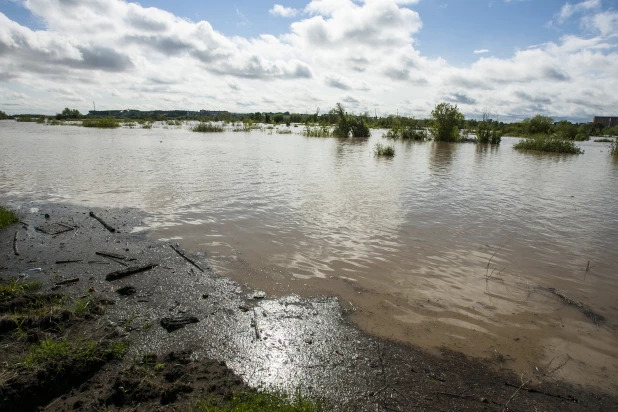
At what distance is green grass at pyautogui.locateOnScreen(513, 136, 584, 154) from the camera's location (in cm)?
3569

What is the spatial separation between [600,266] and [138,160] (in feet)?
75.2

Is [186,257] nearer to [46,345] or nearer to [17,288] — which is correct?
[17,288]

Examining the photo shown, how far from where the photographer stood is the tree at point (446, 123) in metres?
45.2

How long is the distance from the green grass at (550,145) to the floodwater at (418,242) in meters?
20.9

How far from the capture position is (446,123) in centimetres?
4616

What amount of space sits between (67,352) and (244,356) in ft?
6.19

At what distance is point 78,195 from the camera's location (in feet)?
40.1

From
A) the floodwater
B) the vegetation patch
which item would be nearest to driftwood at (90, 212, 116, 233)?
the floodwater

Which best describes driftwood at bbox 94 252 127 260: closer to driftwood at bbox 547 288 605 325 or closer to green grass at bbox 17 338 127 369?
green grass at bbox 17 338 127 369

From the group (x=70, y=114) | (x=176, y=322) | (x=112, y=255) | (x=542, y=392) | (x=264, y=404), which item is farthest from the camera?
(x=70, y=114)

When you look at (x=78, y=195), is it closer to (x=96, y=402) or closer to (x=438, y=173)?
(x=96, y=402)

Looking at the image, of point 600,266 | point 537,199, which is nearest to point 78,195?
point 600,266

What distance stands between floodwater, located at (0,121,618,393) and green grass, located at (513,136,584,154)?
20909 millimetres

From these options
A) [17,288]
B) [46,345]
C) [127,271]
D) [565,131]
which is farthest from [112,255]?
[565,131]
